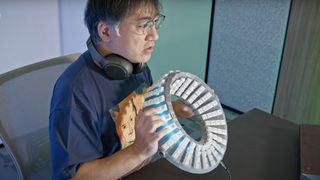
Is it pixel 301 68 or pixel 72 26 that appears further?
pixel 301 68

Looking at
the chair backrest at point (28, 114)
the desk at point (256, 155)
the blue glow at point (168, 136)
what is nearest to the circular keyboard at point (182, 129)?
the blue glow at point (168, 136)

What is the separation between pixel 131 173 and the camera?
0.89 m

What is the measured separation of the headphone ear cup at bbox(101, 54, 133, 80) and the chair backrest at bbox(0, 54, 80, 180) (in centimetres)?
30

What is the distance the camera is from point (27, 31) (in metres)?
2.16

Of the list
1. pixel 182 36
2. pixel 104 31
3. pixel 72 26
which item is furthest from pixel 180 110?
pixel 182 36

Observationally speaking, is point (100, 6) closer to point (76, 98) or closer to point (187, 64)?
point (76, 98)

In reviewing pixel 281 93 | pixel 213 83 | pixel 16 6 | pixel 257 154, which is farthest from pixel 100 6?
pixel 213 83

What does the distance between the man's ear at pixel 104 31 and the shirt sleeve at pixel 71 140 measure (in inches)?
7.3

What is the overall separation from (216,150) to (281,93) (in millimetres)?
1915

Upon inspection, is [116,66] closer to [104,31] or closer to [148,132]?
[104,31]

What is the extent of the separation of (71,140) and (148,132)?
202 millimetres

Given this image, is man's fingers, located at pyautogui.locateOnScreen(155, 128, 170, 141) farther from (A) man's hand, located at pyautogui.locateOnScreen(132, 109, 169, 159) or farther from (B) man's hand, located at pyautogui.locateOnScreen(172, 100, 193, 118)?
(B) man's hand, located at pyautogui.locateOnScreen(172, 100, 193, 118)

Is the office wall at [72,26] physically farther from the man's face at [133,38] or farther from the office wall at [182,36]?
the man's face at [133,38]

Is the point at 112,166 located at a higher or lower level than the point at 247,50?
higher
